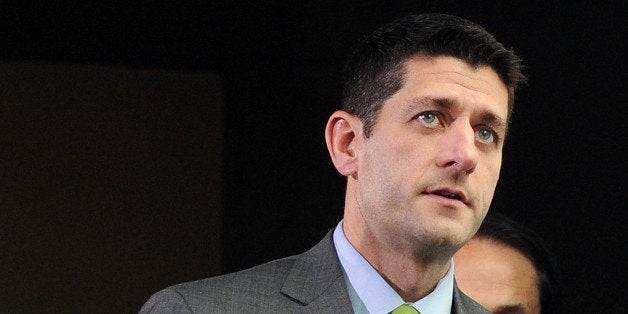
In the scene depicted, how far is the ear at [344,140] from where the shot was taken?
2.12 m

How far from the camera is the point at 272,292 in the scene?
204 cm

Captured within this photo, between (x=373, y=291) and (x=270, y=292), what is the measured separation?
0.18 metres

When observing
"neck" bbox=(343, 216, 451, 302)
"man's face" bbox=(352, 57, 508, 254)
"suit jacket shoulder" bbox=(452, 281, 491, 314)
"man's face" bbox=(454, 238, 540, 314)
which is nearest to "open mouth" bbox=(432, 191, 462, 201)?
"man's face" bbox=(352, 57, 508, 254)

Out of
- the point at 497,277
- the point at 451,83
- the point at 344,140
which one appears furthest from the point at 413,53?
the point at 497,277

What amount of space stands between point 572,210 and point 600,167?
0.40ft

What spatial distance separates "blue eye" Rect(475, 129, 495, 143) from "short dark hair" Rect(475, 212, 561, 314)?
2.63ft

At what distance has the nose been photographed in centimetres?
196

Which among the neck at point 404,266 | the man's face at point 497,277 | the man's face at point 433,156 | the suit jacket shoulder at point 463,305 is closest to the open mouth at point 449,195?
the man's face at point 433,156

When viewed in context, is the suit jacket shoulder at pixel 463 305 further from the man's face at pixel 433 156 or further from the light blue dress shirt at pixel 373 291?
the man's face at pixel 433 156

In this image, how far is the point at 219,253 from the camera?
2.71m

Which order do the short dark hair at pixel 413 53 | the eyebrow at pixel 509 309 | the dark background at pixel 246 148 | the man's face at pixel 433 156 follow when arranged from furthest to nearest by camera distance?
the eyebrow at pixel 509 309 → the dark background at pixel 246 148 → the short dark hair at pixel 413 53 → the man's face at pixel 433 156

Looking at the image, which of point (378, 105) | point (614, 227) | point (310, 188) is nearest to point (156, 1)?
point (310, 188)

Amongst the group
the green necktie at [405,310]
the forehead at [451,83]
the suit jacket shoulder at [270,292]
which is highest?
the forehead at [451,83]

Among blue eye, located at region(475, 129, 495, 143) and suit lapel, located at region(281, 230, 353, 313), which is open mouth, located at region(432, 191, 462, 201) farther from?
suit lapel, located at region(281, 230, 353, 313)
